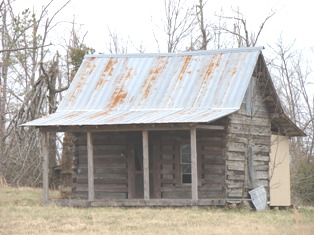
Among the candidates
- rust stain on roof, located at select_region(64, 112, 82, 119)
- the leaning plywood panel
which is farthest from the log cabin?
the leaning plywood panel

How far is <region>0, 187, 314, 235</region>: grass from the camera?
56.8 feet

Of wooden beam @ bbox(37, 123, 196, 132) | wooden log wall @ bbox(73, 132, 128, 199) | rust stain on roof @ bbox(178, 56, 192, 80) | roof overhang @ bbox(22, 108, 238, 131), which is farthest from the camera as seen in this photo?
rust stain on roof @ bbox(178, 56, 192, 80)

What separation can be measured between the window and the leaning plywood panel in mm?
3078

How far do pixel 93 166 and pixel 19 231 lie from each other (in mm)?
8172

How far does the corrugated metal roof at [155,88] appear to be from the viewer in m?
24.0

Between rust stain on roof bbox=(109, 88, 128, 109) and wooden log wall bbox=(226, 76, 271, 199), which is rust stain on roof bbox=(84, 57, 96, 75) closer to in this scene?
rust stain on roof bbox=(109, 88, 128, 109)

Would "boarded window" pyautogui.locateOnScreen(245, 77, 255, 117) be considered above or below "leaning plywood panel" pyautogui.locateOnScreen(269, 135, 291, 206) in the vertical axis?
above

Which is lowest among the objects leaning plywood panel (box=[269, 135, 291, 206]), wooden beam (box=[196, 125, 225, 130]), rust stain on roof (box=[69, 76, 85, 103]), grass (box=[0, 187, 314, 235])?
grass (box=[0, 187, 314, 235])

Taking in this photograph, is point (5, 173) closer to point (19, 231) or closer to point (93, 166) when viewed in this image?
point (93, 166)

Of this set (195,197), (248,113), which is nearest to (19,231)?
(195,197)

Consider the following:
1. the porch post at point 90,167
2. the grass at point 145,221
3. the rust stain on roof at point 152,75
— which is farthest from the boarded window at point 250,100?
the porch post at point 90,167

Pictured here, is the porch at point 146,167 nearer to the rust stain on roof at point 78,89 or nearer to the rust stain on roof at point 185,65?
the rust stain on roof at point 78,89

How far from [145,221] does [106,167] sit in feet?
21.9

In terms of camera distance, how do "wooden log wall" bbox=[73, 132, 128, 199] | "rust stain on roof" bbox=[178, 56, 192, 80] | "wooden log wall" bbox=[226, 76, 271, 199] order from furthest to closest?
1. "rust stain on roof" bbox=[178, 56, 192, 80]
2. "wooden log wall" bbox=[73, 132, 128, 199]
3. "wooden log wall" bbox=[226, 76, 271, 199]
